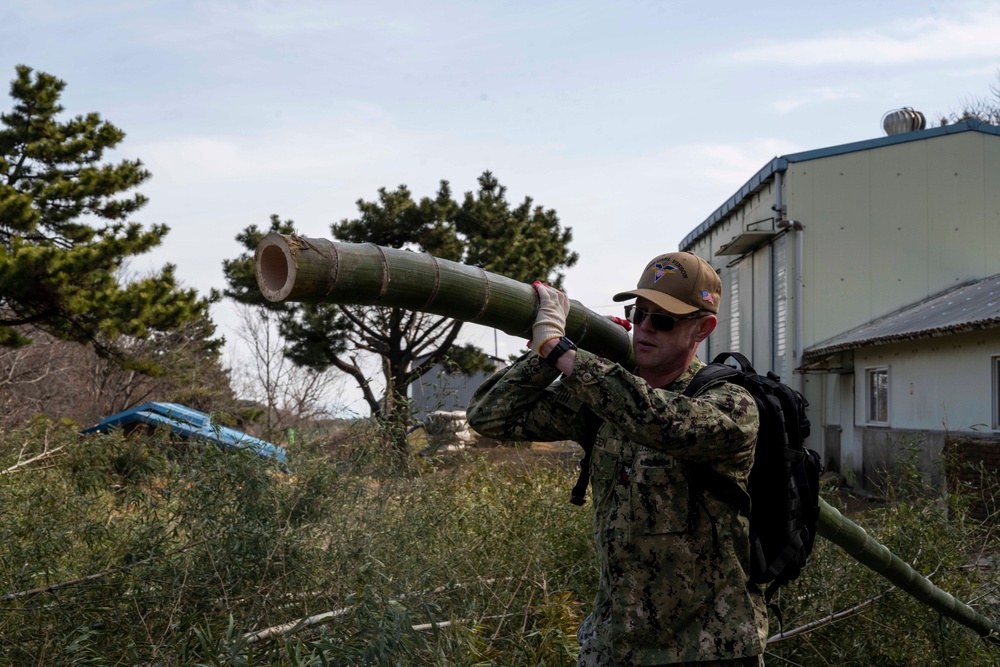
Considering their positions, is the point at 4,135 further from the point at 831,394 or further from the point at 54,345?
the point at 831,394

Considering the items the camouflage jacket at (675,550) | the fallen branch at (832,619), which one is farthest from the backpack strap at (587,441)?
the fallen branch at (832,619)

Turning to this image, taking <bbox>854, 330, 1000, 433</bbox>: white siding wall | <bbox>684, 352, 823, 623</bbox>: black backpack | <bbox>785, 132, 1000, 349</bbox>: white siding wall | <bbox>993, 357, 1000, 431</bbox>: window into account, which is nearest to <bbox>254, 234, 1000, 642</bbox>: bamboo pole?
<bbox>684, 352, 823, 623</bbox>: black backpack

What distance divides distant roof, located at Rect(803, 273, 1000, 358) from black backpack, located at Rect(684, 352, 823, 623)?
9.94 metres

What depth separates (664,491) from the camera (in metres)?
2.93

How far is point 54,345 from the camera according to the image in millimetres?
23172

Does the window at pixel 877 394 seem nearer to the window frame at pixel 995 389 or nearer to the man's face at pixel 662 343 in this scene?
the window frame at pixel 995 389

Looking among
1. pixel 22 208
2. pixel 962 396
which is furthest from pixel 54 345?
pixel 962 396

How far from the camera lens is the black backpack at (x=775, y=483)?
2.95m

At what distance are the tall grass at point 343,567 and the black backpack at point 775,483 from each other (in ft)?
4.36

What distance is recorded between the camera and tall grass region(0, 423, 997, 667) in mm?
3877

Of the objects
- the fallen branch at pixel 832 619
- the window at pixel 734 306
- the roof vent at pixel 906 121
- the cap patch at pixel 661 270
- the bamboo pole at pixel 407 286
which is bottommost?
the fallen branch at pixel 832 619

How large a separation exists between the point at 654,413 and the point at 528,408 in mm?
702

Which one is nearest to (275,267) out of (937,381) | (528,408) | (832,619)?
(528,408)

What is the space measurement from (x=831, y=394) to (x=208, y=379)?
15.1 m
